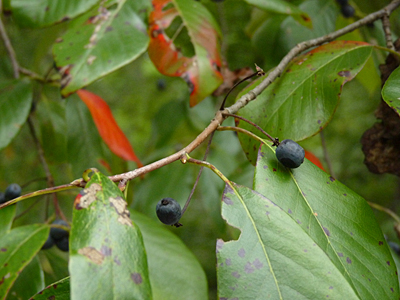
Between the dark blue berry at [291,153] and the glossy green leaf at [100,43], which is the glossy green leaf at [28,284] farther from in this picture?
the dark blue berry at [291,153]

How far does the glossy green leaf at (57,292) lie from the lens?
642 millimetres

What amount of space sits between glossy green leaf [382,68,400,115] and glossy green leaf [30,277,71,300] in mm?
681

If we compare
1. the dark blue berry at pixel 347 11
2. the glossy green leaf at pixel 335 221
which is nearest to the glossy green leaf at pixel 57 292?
the glossy green leaf at pixel 335 221

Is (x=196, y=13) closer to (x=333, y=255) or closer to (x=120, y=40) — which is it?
(x=120, y=40)

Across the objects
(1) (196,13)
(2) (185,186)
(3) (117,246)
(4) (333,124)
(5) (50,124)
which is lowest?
(4) (333,124)

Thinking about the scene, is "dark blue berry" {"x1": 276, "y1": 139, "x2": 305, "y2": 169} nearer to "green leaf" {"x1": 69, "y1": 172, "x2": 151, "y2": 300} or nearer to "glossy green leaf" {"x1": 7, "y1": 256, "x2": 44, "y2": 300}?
"green leaf" {"x1": 69, "y1": 172, "x2": 151, "y2": 300}

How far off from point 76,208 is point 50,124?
1182 millimetres

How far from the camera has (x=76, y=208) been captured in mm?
552

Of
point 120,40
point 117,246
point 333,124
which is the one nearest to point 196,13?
point 120,40

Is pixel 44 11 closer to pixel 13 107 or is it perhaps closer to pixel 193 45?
pixel 13 107

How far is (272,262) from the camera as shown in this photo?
0.59 m

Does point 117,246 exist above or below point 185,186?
above

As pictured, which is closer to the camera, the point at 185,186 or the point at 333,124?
the point at 185,186

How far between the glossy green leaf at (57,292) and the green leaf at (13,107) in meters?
0.65
